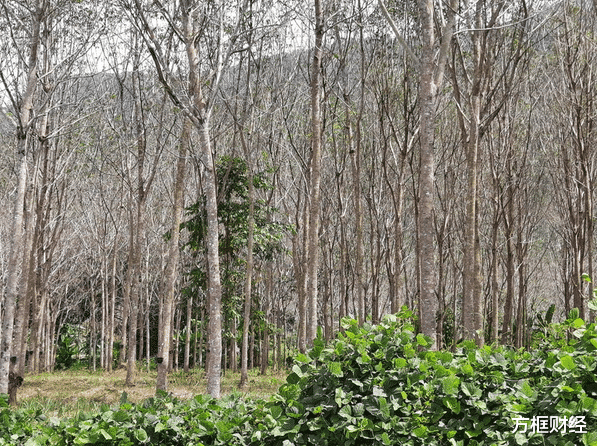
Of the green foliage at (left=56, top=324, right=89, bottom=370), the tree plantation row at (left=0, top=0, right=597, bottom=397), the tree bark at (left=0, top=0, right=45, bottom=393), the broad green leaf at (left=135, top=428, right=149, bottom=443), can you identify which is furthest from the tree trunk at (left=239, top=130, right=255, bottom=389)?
the green foliage at (left=56, top=324, right=89, bottom=370)

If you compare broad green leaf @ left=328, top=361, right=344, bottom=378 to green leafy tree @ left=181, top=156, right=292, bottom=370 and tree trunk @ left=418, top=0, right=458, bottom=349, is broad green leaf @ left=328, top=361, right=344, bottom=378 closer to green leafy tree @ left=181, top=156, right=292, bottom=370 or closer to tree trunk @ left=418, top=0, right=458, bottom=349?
tree trunk @ left=418, top=0, right=458, bottom=349

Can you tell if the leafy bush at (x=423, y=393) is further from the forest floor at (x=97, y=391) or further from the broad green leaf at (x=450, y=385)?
the forest floor at (x=97, y=391)

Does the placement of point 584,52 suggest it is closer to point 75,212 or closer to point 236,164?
point 236,164

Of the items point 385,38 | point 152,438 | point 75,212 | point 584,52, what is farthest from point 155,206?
point 152,438

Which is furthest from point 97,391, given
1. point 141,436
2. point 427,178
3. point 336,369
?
point 336,369

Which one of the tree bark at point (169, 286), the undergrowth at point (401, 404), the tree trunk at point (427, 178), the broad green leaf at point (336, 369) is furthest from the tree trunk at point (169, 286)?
the broad green leaf at point (336, 369)

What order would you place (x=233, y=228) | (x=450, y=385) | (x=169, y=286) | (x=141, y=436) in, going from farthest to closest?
(x=233, y=228), (x=169, y=286), (x=141, y=436), (x=450, y=385)

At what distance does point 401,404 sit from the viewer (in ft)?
11.0

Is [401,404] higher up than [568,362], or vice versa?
[568,362]

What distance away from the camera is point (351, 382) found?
3.55 metres

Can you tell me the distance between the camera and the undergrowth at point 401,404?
301 centimetres

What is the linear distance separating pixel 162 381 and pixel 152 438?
582 centimetres

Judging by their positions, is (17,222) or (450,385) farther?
(17,222)

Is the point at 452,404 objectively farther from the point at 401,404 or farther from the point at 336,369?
the point at 336,369
